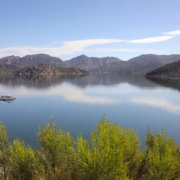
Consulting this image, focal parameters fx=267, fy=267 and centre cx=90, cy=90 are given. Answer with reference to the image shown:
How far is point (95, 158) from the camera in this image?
65.4 feet

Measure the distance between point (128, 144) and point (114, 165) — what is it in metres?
8.08

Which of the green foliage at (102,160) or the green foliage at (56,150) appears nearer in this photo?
the green foliage at (102,160)

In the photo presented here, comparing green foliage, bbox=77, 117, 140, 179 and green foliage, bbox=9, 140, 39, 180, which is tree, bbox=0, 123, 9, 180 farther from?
green foliage, bbox=77, 117, 140, 179

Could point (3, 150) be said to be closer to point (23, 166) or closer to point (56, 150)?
point (23, 166)

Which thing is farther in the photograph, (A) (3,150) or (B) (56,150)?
(A) (3,150)

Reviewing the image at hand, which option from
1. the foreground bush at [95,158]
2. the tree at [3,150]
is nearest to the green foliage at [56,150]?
the foreground bush at [95,158]

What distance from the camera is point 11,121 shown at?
331 ft

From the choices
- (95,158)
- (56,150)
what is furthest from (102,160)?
(56,150)

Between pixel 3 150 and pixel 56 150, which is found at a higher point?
pixel 56 150

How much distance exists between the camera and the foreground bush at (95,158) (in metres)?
20.1

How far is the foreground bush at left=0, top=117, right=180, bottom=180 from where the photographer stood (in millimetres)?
20078

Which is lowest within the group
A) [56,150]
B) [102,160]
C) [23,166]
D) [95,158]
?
[23,166]

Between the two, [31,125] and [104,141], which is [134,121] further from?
[104,141]

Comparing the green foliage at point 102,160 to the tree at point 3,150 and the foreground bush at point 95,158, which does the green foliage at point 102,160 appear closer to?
the foreground bush at point 95,158
